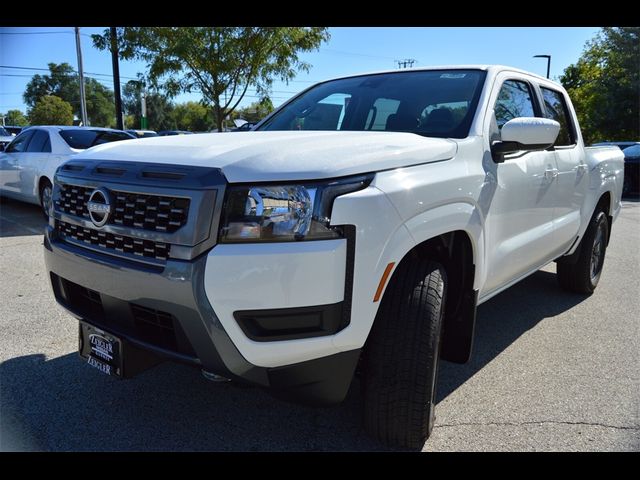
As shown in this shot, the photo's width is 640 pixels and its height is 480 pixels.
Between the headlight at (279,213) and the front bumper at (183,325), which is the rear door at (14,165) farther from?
the headlight at (279,213)

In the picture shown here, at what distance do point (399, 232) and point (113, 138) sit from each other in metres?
7.33

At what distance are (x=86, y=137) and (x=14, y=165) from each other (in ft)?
5.28

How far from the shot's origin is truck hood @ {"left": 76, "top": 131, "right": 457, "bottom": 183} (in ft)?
6.26

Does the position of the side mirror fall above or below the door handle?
above

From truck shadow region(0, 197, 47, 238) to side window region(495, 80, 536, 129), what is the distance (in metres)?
6.31

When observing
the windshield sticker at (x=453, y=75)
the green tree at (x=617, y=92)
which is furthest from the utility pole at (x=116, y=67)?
the green tree at (x=617, y=92)

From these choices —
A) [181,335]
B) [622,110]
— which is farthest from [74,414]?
[622,110]

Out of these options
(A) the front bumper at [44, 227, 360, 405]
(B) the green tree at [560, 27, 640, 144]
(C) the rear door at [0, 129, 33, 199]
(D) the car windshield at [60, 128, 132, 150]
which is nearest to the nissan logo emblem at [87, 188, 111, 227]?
(A) the front bumper at [44, 227, 360, 405]

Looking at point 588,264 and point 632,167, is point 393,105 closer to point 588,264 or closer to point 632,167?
point 588,264

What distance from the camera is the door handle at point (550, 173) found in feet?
11.1

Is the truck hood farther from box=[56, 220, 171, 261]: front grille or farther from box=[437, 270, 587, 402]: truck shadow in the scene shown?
box=[437, 270, 587, 402]: truck shadow

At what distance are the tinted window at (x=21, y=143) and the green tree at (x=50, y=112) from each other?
2396 inches

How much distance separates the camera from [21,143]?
28.7 ft
